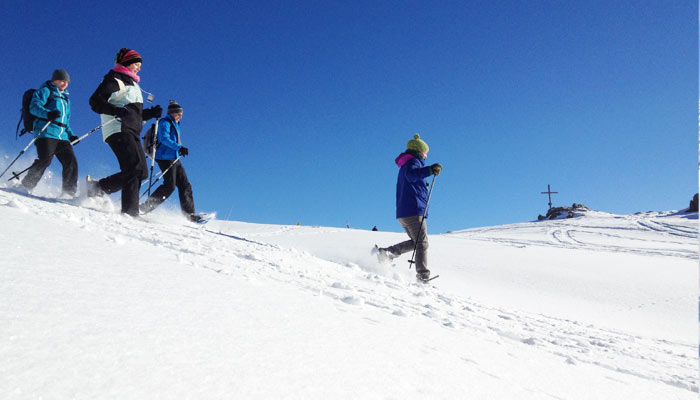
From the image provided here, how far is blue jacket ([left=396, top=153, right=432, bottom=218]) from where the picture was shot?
5.47 m

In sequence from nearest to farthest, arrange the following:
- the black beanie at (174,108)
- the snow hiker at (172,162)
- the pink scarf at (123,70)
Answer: the pink scarf at (123,70)
the snow hiker at (172,162)
the black beanie at (174,108)

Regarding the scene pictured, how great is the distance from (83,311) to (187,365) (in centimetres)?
42

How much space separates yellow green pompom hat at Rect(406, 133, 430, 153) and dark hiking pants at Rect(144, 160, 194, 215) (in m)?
3.73

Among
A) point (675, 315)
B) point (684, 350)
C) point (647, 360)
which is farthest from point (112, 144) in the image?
point (675, 315)

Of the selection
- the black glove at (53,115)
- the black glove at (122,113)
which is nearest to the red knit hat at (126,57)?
the black glove at (122,113)

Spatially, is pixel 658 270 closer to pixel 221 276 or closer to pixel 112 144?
pixel 221 276

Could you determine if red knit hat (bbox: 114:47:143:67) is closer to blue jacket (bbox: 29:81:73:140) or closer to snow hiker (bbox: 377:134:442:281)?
blue jacket (bbox: 29:81:73:140)

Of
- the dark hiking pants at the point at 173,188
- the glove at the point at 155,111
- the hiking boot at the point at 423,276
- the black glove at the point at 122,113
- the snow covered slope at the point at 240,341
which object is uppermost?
the glove at the point at 155,111

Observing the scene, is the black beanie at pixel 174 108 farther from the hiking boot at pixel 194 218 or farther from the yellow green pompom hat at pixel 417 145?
the yellow green pompom hat at pixel 417 145

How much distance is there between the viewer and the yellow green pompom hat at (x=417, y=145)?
5652 millimetres

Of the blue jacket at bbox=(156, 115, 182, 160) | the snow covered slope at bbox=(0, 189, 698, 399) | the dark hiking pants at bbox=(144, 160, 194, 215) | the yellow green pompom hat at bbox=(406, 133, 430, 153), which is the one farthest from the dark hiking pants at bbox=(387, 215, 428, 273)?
the blue jacket at bbox=(156, 115, 182, 160)

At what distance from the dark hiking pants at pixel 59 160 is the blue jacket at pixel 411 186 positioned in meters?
4.93

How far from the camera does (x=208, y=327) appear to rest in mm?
1143

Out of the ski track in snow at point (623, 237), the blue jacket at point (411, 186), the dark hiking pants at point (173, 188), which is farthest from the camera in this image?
the ski track in snow at point (623, 237)
